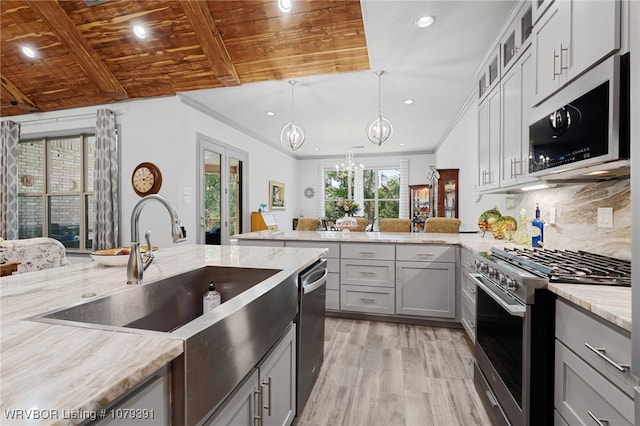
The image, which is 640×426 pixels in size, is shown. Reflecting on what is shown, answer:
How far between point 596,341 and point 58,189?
6361 mm

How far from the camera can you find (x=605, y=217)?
5.55 feet

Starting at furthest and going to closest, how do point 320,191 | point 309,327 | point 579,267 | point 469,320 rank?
1. point 320,191
2. point 469,320
3. point 309,327
4. point 579,267

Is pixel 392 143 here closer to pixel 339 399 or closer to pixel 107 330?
pixel 339 399

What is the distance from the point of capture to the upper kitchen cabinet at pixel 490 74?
8.71 feet

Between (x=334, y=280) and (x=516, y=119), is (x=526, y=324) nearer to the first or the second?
(x=516, y=119)

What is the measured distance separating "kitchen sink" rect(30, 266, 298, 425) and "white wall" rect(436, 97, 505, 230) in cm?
305

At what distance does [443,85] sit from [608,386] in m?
3.74

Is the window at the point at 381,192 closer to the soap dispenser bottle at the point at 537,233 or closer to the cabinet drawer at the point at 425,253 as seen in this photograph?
the cabinet drawer at the point at 425,253

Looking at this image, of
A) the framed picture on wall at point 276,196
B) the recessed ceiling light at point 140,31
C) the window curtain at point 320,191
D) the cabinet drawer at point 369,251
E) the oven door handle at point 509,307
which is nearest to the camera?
the oven door handle at point 509,307

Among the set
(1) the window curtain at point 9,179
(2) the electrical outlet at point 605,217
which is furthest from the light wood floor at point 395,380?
(1) the window curtain at point 9,179

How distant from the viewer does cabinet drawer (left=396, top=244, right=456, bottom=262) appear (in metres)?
2.88

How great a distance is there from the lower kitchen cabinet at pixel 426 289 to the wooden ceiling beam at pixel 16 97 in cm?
582

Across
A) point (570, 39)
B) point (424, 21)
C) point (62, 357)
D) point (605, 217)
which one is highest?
point (424, 21)

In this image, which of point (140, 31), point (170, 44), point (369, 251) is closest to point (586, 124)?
point (369, 251)
